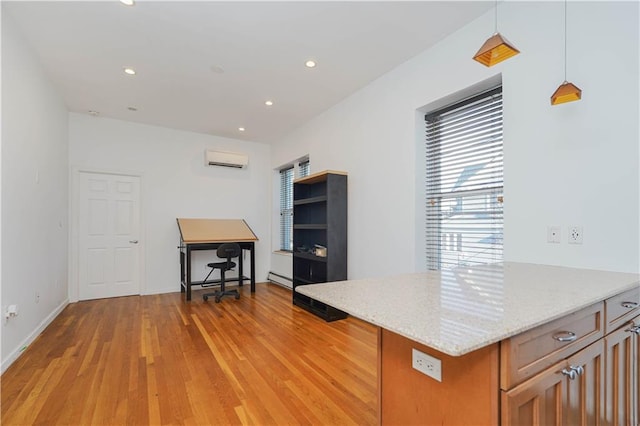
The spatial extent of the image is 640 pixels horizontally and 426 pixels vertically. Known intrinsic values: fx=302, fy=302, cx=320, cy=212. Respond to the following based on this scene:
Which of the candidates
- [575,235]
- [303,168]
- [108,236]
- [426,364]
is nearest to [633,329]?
[575,235]

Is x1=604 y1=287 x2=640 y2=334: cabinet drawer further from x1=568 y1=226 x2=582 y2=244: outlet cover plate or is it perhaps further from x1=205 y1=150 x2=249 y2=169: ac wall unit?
x1=205 y1=150 x2=249 y2=169: ac wall unit

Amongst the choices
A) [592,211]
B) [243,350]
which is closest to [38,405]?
Answer: [243,350]

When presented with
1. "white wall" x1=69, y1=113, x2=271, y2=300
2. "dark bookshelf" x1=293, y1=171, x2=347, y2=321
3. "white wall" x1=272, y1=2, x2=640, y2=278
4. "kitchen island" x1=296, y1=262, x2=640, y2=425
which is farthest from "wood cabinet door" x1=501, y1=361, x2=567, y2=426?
"white wall" x1=69, y1=113, x2=271, y2=300

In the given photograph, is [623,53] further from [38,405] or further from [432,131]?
[38,405]

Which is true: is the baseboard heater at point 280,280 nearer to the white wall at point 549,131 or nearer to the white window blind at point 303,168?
the white window blind at point 303,168

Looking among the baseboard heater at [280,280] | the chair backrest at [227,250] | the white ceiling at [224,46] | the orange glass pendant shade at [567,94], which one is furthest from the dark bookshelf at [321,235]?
the orange glass pendant shade at [567,94]

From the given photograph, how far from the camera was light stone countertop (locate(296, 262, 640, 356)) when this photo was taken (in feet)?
2.78

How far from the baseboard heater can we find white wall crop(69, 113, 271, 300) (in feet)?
0.62

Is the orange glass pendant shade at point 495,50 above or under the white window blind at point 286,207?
above

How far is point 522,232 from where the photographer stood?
2.29 meters

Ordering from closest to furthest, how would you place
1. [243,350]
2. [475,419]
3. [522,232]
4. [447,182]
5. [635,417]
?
[475,419]
[635,417]
[522,232]
[243,350]
[447,182]

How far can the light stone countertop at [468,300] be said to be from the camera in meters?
0.85

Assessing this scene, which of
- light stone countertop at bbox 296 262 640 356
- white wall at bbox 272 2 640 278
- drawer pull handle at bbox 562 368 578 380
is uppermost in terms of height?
white wall at bbox 272 2 640 278

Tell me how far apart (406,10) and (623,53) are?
4.87ft
